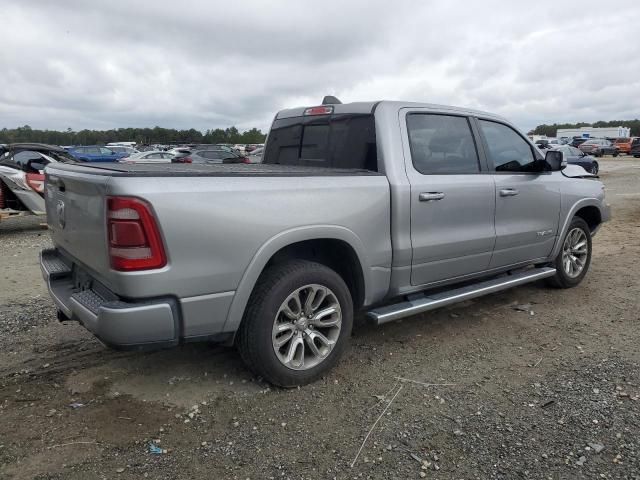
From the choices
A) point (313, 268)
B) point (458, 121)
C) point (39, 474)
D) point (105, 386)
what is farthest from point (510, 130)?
point (39, 474)

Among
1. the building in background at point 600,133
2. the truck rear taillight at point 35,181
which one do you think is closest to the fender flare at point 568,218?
the truck rear taillight at point 35,181

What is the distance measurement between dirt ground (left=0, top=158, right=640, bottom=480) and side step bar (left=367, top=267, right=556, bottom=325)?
359 mm

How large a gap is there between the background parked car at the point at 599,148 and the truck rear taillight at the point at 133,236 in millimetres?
43279

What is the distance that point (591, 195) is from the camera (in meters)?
5.59

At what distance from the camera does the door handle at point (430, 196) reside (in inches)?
148

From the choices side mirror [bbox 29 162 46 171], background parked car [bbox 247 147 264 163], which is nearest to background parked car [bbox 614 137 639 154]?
background parked car [bbox 247 147 264 163]

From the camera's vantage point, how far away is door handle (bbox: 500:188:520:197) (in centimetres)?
445

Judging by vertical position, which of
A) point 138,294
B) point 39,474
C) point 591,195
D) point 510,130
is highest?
point 510,130

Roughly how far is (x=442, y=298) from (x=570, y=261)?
2341mm

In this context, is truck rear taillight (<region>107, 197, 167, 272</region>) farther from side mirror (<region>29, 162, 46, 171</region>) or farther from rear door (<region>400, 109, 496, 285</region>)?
side mirror (<region>29, 162, 46, 171</region>)

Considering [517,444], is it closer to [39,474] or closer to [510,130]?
[39,474]

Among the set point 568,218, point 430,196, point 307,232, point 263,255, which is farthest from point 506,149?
point 263,255

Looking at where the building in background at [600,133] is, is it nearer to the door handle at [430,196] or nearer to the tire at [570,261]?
the tire at [570,261]

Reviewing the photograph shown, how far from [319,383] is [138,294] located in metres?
1.41
